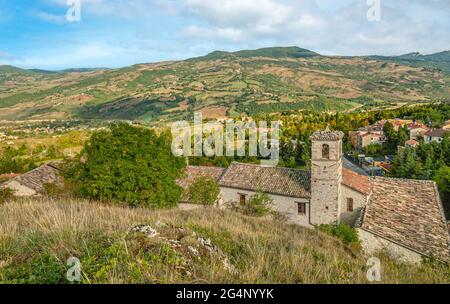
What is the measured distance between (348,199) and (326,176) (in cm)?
253

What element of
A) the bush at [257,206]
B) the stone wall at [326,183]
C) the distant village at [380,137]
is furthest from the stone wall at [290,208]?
the distant village at [380,137]

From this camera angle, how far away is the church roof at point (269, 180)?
2497 cm

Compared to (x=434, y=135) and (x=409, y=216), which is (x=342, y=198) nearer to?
(x=409, y=216)

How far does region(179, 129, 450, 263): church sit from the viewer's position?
58.2 ft

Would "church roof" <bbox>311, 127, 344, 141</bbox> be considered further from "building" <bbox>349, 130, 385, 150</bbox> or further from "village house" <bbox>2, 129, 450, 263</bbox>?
"building" <bbox>349, 130, 385, 150</bbox>

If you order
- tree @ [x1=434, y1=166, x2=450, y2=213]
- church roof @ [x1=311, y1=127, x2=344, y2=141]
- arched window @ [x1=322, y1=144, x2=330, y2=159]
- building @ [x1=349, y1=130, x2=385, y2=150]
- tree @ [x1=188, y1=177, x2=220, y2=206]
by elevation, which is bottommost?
tree @ [x1=434, y1=166, x2=450, y2=213]

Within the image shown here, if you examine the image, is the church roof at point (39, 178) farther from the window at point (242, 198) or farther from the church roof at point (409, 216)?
the church roof at point (409, 216)

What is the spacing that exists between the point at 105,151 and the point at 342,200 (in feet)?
51.7

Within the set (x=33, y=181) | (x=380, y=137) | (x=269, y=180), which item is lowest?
(x=33, y=181)

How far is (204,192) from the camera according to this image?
25.0 m

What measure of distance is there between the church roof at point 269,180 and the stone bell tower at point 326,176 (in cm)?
99

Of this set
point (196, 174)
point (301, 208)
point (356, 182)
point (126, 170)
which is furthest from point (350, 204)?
point (126, 170)

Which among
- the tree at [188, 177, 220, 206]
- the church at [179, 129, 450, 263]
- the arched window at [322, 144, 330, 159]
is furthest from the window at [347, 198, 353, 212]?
the tree at [188, 177, 220, 206]
